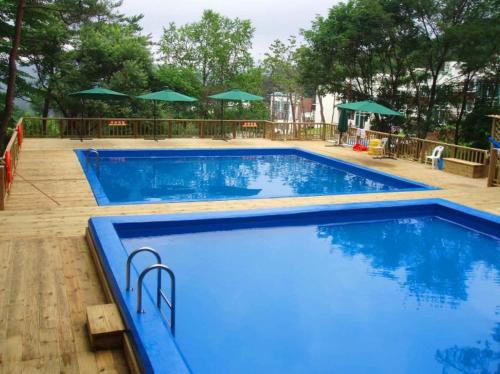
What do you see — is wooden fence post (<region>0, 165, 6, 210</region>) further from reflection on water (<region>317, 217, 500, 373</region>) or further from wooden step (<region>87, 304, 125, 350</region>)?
reflection on water (<region>317, 217, 500, 373</region>)

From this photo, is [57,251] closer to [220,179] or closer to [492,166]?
[220,179]

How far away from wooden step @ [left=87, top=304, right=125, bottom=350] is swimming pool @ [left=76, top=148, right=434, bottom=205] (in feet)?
13.5

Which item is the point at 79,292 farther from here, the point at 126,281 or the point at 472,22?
the point at 472,22

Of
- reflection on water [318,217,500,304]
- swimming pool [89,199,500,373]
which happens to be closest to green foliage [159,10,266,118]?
reflection on water [318,217,500,304]

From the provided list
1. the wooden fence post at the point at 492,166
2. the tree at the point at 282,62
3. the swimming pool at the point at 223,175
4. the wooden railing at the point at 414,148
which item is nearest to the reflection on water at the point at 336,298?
the swimming pool at the point at 223,175

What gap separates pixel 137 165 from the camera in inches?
527

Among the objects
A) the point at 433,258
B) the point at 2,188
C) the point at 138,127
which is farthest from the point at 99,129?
the point at 433,258

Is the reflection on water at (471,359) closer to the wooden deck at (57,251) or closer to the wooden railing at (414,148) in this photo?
the wooden deck at (57,251)

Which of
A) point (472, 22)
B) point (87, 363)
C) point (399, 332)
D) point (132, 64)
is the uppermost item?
point (472, 22)

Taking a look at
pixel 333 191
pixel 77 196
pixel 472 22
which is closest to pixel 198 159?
pixel 333 191

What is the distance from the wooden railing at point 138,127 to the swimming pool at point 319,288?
32.5 ft

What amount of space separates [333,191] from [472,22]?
30.2 ft

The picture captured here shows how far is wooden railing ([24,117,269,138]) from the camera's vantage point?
16391mm

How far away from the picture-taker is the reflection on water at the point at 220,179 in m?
10.5
